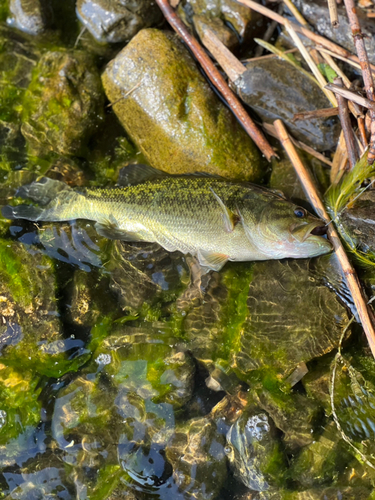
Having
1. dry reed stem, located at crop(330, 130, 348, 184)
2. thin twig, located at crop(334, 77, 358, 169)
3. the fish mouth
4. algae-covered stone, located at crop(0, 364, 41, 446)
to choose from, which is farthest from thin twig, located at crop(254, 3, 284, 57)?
algae-covered stone, located at crop(0, 364, 41, 446)

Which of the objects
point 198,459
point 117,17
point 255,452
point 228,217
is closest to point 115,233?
point 228,217

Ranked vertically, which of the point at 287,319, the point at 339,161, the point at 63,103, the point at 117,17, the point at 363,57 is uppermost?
the point at 117,17

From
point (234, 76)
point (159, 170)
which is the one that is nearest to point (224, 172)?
point (159, 170)

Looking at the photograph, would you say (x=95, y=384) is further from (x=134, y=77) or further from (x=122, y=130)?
(x=134, y=77)

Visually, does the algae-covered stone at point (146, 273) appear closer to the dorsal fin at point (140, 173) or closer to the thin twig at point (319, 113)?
the dorsal fin at point (140, 173)

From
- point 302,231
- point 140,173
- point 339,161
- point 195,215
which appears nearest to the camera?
point 302,231

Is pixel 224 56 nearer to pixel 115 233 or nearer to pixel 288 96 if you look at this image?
pixel 288 96

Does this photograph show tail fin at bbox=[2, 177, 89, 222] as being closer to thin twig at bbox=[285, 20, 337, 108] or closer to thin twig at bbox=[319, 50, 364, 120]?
thin twig at bbox=[285, 20, 337, 108]
